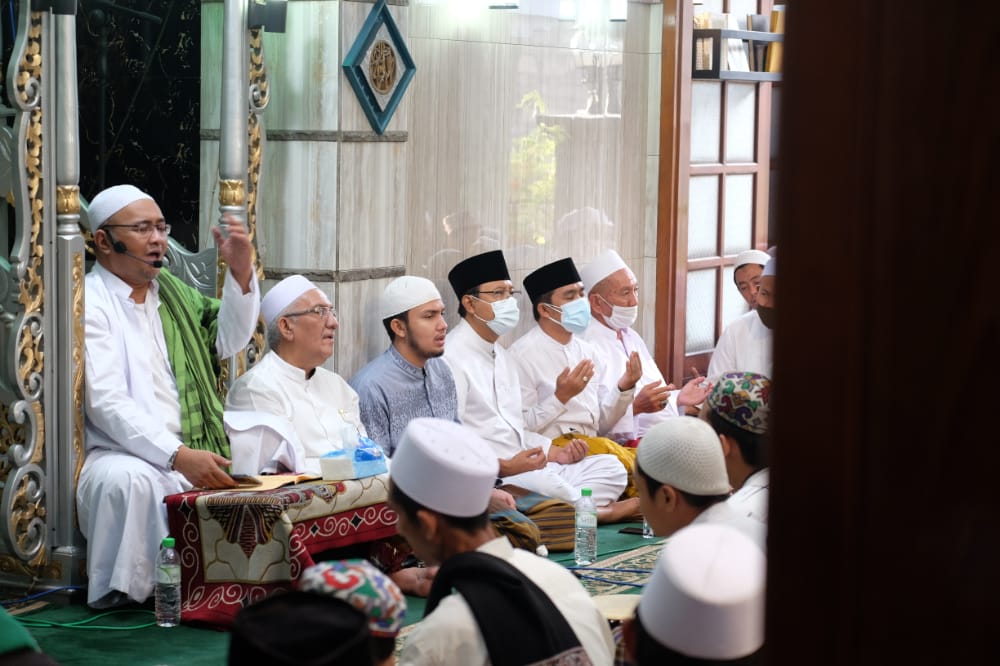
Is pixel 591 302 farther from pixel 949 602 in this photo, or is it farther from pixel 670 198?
pixel 949 602

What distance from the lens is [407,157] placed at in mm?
7070

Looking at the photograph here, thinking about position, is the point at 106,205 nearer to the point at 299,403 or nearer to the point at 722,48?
the point at 299,403

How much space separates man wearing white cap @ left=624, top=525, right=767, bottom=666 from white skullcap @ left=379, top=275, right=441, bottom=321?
421cm

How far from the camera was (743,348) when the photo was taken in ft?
26.6

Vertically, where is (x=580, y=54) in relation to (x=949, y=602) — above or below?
above

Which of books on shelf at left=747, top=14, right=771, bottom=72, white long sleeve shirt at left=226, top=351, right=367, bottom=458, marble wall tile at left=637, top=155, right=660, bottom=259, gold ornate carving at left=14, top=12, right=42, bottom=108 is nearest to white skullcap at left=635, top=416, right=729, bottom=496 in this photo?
white long sleeve shirt at left=226, top=351, right=367, bottom=458

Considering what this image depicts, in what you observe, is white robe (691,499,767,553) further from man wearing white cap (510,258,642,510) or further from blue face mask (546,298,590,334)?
blue face mask (546,298,590,334)

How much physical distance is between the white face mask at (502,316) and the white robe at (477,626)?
4199 millimetres

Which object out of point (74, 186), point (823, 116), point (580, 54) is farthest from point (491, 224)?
point (823, 116)

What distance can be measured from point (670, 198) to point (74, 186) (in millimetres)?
4712

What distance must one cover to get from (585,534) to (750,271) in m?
3.26

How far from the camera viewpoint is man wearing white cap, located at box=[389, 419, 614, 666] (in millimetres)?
2404

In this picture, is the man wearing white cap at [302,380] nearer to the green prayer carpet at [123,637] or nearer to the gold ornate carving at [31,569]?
the green prayer carpet at [123,637]

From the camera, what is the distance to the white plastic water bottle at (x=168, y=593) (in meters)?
4.92
